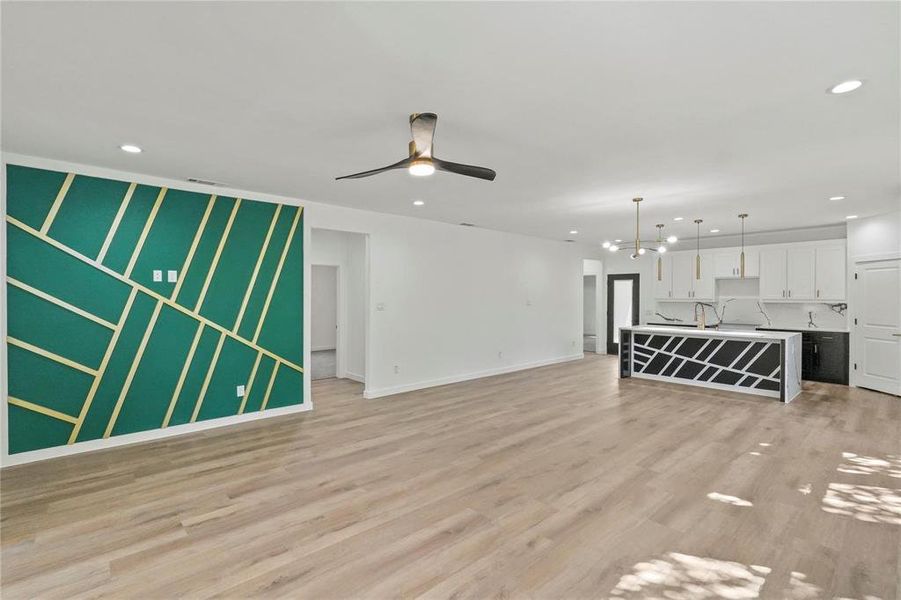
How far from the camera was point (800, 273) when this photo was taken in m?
7.48

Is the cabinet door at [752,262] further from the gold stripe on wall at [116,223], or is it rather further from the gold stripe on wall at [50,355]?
the gold stripe on wall at [50,355]

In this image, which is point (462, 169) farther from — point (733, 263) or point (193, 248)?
point (733, 263)

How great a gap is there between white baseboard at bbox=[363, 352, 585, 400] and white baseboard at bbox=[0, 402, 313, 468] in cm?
116

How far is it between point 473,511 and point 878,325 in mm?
7053

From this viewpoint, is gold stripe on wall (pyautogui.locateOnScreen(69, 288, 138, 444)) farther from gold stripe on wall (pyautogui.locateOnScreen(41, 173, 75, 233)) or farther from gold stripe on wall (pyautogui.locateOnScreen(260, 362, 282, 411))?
gold stripe on wall (pyautogui.locateOnScreen(260, 362, 282, 411))

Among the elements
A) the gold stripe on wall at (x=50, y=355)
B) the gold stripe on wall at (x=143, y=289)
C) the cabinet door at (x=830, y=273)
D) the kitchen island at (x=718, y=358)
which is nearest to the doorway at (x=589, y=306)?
the kitchen island at (x=718, y=358)

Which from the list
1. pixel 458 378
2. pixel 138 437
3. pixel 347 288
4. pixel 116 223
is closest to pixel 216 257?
pixel 116 223

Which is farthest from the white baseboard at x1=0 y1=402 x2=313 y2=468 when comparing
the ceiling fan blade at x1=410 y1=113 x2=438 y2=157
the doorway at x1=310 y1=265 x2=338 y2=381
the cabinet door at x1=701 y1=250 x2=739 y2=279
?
the cabinet door at x1=701 y1=250 x2=739 y2=279

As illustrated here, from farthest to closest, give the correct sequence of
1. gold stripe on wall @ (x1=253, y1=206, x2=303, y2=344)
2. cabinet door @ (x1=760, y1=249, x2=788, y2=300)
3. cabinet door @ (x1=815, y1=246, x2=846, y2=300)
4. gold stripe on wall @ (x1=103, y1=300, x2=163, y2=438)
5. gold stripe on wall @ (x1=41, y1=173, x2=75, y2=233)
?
cabinet door @ (x1=760, y1=249, x2=788, y2=300)
cabinet door @ (x1=815, y1=246, x2=846, y2=300)
gold stripe on wall @ (x1=253, y1=206, x2=303, y2=344)
gold stripe on wall @ (x1=103, y1=300, x2=163, y2=438)
gold stripe on wall @ (x1=41, y1=173, x2=75, y2=233)

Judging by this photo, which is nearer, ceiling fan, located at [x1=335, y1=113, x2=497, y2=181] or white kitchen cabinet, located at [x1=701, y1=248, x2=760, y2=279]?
ceiling fan, located at [x1=335, y1=113, x2=497, y2=181]

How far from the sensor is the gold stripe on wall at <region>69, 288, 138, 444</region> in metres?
4.00

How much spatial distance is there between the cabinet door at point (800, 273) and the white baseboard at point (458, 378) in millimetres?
4095

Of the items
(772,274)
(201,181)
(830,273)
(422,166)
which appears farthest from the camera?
Answer: (772,274)

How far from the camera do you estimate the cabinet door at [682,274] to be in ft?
29.2
